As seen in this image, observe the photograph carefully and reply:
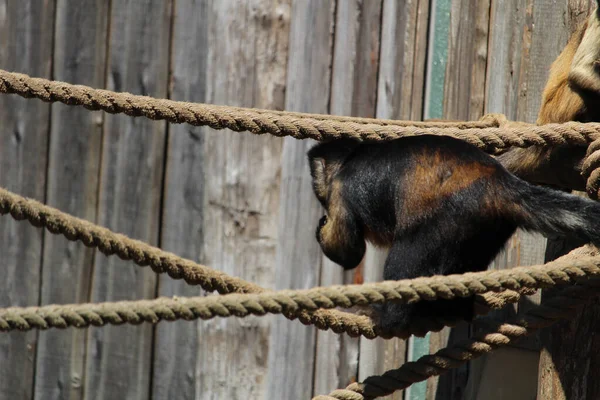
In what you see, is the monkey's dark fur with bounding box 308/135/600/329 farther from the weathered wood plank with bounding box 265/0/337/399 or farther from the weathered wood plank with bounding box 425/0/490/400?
the weathered wood plank with bounding box 265/0/337/399

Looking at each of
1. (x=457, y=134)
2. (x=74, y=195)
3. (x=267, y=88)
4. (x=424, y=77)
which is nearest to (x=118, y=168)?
(x=74, y=195)

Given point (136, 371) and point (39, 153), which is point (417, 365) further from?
point (39, 153)

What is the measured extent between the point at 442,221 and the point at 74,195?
2811 mm

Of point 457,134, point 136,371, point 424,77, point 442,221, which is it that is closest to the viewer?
point 442,221

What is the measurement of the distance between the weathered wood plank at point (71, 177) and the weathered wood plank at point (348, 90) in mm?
1465

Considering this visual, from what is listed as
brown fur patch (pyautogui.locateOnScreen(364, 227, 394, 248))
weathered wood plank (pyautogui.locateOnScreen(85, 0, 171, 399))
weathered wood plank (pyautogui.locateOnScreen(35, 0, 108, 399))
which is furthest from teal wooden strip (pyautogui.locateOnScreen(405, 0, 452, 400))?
weathered wood plank (pyautogui.locateOnScreen(35, 0, 108, 399))

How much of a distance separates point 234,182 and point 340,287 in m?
2.54

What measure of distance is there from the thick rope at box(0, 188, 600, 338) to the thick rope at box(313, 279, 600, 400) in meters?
0.24

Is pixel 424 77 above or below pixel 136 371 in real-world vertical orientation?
above

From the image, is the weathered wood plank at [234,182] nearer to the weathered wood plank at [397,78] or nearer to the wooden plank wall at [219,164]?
the wooden plank wall at [219,164]

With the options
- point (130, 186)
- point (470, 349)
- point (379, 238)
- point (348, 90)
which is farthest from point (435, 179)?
point (130, 186)

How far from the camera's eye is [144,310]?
2168 mm

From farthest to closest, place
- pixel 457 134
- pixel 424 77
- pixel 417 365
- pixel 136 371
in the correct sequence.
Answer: pixel 136 371, pixel 424 77, pixel 457 134, pixel 417 365

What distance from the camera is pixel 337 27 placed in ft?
15.4
